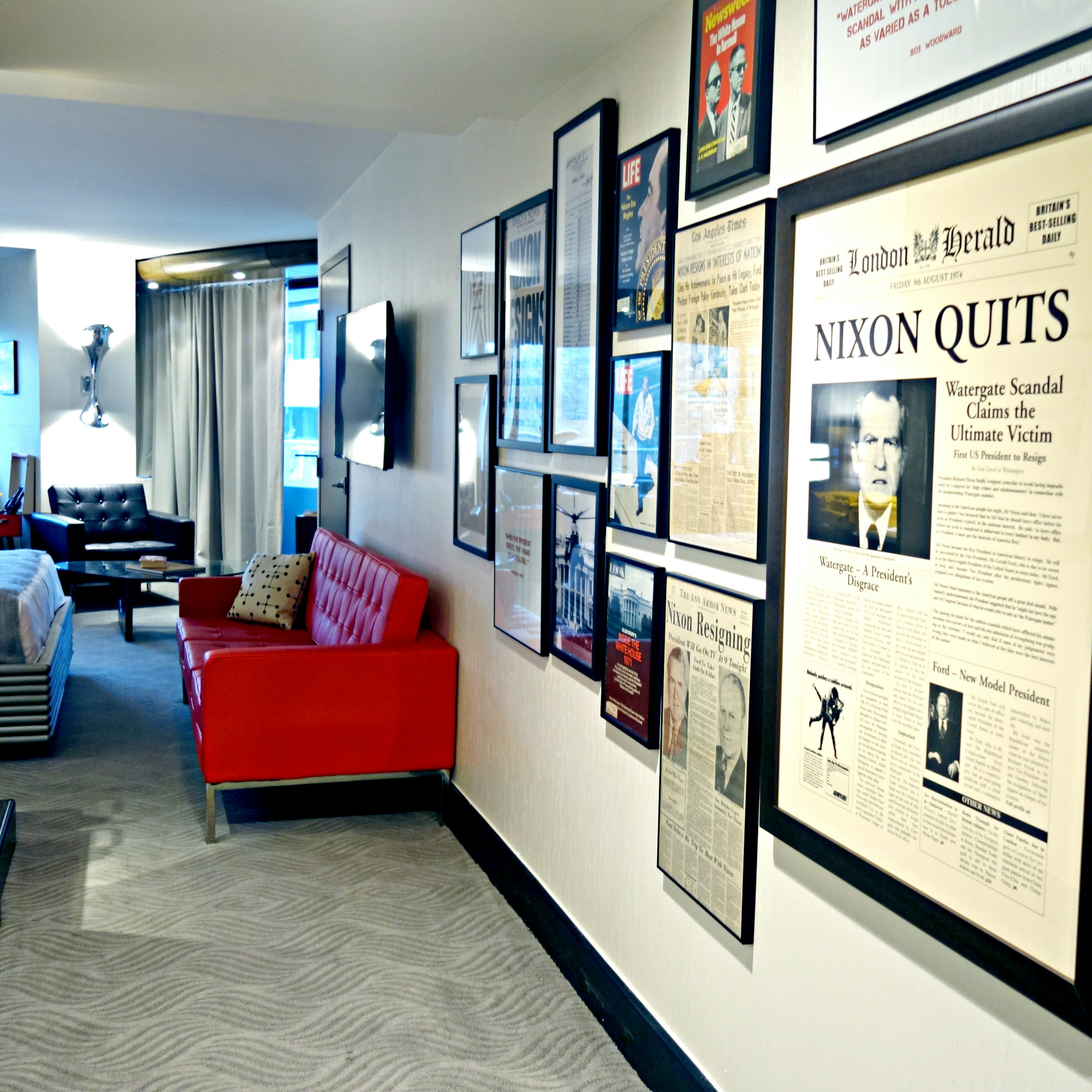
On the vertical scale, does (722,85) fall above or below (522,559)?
above

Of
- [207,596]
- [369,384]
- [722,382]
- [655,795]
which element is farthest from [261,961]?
[207,596]

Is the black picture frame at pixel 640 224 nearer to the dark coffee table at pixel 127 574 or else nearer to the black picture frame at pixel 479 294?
the black picture frame at pixel 479 294

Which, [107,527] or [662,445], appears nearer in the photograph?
[662,445]

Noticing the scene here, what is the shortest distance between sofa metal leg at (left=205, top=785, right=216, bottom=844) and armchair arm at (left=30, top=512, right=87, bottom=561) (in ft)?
14.1

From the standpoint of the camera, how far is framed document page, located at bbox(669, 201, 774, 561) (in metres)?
1.91

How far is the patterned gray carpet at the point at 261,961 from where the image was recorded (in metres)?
2.42

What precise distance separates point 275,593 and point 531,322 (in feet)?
8.80

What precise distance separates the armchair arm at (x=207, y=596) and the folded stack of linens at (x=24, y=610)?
23.6 inches

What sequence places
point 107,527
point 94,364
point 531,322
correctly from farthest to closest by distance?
1. point 94,364
2. point 107,527
3. point 531,322

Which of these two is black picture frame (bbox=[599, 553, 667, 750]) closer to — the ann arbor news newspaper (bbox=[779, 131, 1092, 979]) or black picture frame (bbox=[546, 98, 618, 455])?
black picture frame (bbox=[546, 98, 618, 455])

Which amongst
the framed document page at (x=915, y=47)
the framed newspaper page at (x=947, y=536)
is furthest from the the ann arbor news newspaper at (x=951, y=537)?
the framed document page at (x=915, y=47)

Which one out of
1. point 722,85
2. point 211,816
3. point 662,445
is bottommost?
point 211,816

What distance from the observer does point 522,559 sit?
3131 mm

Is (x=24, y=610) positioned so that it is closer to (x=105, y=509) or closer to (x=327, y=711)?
(x=327, y=711)
